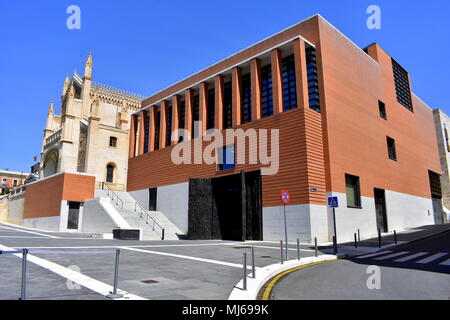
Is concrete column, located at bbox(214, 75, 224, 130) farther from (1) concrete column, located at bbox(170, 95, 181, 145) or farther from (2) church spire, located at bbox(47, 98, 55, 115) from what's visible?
(2) church spire, located at bbox(47, 98, 55, 115)

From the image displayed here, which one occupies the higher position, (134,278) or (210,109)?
(210,109)

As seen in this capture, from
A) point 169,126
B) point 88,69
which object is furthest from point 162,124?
point 88,69

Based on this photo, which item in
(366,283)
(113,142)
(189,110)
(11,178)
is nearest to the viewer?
(366,283)

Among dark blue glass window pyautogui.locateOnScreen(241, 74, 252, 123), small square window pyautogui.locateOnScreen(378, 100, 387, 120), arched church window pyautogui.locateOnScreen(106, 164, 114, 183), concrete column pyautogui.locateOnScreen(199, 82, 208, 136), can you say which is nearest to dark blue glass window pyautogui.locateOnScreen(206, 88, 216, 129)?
concrete column pyautogui.locateOnScreen(199, 82, 208, 136)

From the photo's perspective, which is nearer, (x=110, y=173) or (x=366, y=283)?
(x=366, y=283)

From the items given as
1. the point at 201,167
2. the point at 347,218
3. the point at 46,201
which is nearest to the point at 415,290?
the point at 347,218

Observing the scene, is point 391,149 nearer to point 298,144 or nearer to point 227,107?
point 298,144

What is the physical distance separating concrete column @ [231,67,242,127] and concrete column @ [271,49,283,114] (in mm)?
3534

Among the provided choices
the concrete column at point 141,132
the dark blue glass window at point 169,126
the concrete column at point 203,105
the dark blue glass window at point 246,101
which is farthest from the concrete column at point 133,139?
the dark blue glass window at point 246,101

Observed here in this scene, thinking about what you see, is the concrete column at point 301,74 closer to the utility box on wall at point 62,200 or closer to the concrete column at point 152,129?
the concrete column at point 152,129

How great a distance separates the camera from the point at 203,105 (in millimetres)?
28547

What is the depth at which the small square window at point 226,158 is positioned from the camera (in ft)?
79.9

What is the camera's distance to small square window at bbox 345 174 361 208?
22612 mm

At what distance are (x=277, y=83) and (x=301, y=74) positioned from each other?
1.91m
